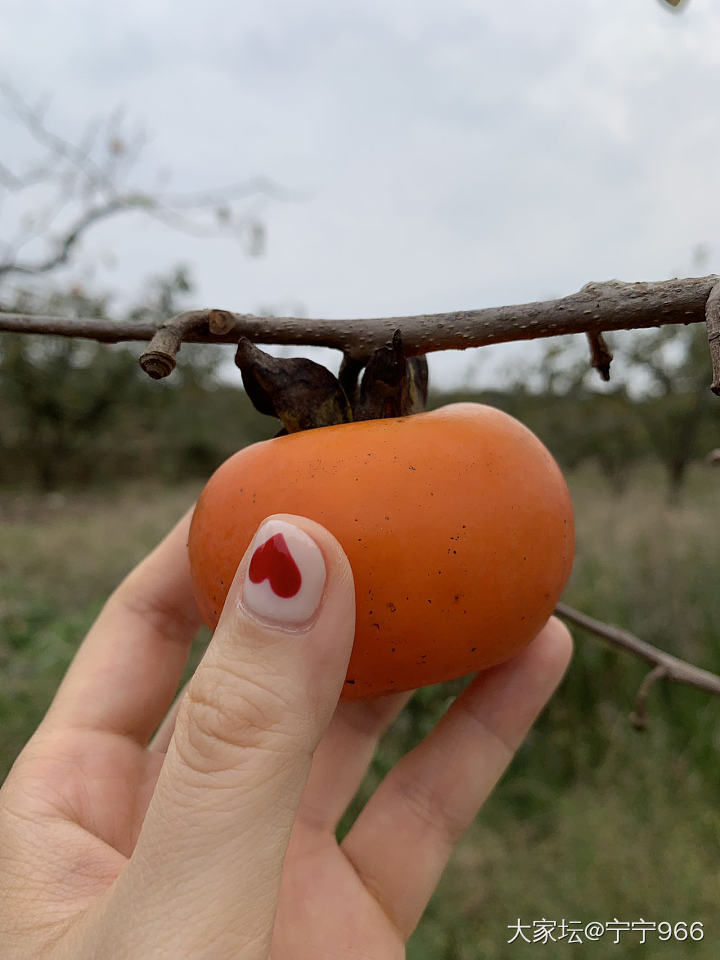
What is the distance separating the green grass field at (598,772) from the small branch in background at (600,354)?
1.95m

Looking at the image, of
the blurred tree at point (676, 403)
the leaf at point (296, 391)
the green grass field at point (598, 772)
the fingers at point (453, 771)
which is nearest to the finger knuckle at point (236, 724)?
the leaf at point (296, 391)

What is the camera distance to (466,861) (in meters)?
2.58

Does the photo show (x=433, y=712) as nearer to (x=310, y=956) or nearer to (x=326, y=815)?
(x=326, y=815)

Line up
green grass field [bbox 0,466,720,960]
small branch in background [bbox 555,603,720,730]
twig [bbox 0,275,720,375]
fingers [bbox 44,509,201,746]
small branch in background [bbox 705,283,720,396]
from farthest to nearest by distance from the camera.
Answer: green grass field [bbox 0,466,720,960], fingers [bbox 44,509,201,746], small branch in background [bbox 555,603,720,730], twig [bbox 0,275,720,375], small branch in background [bbox 705,283,720,396]

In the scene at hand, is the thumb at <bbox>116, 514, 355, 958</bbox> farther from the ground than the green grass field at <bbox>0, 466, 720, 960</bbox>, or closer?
farther from the ground

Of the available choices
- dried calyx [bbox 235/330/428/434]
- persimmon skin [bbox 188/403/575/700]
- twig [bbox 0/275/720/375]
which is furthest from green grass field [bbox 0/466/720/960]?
twig [bbox 0/275/720/375]

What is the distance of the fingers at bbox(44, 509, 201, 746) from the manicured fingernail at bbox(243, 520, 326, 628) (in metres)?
0.79

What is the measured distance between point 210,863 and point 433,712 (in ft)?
7.79

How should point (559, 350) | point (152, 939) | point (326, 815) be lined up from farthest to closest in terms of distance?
point (559, 350), point (326, 815), point (152, 939)

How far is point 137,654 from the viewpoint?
1.51 metres

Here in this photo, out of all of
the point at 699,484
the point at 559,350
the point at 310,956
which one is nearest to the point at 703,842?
the point at 310,956

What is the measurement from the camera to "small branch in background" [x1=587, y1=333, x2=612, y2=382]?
899mm

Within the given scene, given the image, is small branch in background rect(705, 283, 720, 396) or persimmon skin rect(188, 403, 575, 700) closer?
small branch in background rect(705, 283, 720, 396)

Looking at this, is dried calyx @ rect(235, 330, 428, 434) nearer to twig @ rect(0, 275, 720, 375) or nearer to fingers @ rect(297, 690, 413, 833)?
twig @ rect(0, 275, 720, 375)
